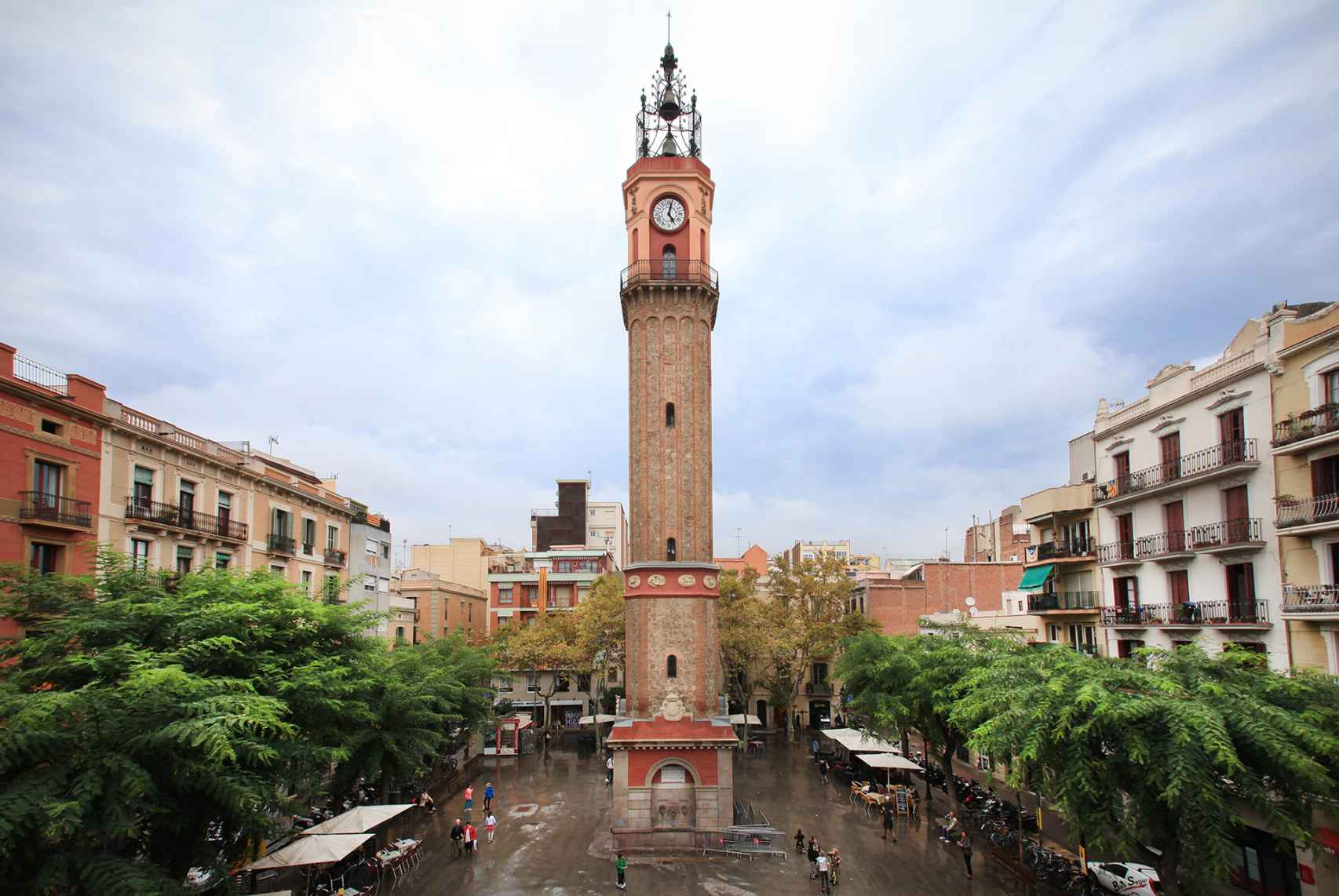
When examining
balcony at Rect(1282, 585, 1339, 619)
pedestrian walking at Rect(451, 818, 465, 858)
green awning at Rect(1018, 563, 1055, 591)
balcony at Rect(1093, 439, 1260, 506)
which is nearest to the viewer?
balcony at Rect(1282, 585, 1339, 619)

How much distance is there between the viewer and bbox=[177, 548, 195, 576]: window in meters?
30.7

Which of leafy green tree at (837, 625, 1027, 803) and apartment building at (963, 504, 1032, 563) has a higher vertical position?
apartment building at (963, 504, 1032, 563)

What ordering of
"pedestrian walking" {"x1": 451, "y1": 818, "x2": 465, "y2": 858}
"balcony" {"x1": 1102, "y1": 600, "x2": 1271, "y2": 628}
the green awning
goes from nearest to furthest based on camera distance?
"balcony" {"x1": 1102, "y1": 600, "x2": 1271, "y2": 628}, "pedestrian walking" {"x1": 451, "y1": 818, "x2": 465, "y2": 858}, the green awning

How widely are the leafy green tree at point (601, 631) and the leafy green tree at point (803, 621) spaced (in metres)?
9.52

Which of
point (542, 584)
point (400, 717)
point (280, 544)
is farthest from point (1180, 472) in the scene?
point (542, 584)

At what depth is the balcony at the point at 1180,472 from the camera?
25.1m

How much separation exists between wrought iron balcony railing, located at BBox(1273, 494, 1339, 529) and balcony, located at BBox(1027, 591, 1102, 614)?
10251 mm

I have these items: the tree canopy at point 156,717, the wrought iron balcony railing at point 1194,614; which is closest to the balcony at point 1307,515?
the wrought iron balcony railing at point 1194,614

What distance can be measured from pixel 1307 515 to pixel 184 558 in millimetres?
36396

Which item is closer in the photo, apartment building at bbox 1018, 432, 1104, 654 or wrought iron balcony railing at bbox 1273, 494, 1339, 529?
wrought iron balcony railing at bbox 1273, 494, 1339, 529

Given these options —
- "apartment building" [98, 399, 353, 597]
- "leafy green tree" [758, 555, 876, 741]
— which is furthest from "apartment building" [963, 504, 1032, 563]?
"apartment building" [98, 399, 353, 597]

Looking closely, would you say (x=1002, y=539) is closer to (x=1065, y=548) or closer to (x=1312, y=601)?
(x=1065, y=548)

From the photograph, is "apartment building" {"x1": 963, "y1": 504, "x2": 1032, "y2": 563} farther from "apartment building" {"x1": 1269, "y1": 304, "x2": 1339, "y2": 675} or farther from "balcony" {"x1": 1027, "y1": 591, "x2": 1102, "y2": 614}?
"apartment building" {"x1": 1269, "y1": 304, "x2": 1339, "y2": 675}

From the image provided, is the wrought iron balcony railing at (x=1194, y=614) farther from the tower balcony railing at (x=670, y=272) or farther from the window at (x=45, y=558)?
the window at (x=45, y=558)
